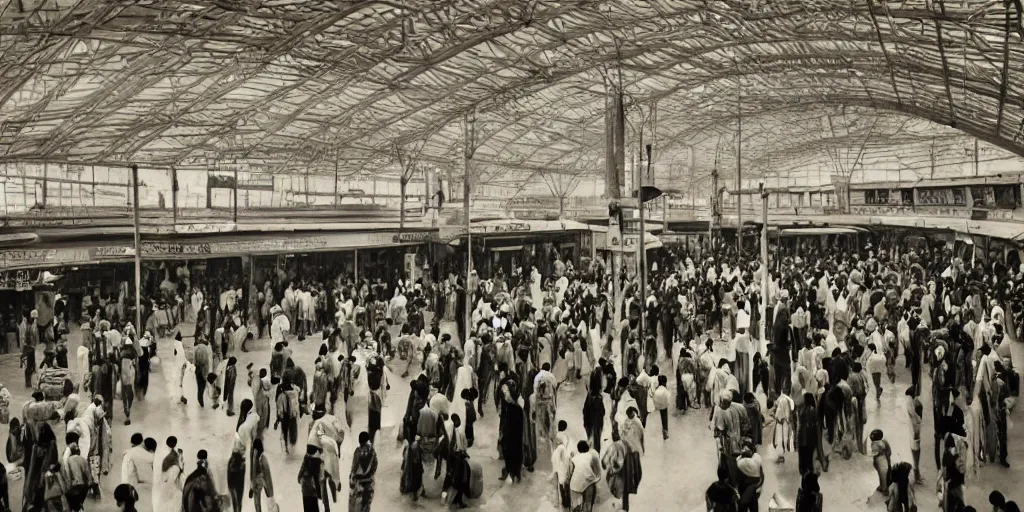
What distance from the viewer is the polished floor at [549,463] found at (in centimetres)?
857

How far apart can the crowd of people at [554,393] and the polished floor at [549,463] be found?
7.0 inches

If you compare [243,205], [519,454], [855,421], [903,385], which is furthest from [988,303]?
[243,205]

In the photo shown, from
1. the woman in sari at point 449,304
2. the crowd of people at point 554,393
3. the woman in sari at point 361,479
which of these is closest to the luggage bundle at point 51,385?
the crowd of people at point 554,393

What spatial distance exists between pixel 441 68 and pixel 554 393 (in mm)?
18018

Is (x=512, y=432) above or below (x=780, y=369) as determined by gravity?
below

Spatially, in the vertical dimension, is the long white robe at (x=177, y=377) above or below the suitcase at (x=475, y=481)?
above

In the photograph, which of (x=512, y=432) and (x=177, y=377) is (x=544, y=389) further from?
(x=177, y=377)

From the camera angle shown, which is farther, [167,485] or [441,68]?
[441,68]

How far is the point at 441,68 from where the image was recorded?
2598 centimetres

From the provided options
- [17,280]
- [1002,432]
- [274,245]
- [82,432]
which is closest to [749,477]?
[1002,432]

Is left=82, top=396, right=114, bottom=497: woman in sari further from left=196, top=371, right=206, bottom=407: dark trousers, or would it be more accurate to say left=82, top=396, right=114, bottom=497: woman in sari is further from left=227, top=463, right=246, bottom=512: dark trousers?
left=196, top=371, right=206, bottom=407: dark trousers

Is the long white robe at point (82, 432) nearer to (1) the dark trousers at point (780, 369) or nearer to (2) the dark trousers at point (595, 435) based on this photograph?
(2) the dark trousers at point (595, 435)

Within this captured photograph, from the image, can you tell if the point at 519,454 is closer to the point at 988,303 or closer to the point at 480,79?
the point at 988,303

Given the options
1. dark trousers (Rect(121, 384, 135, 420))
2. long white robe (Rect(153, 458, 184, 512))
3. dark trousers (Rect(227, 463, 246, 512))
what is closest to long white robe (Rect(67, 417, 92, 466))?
long white robe (Rect(153, 458, 184, 512))
